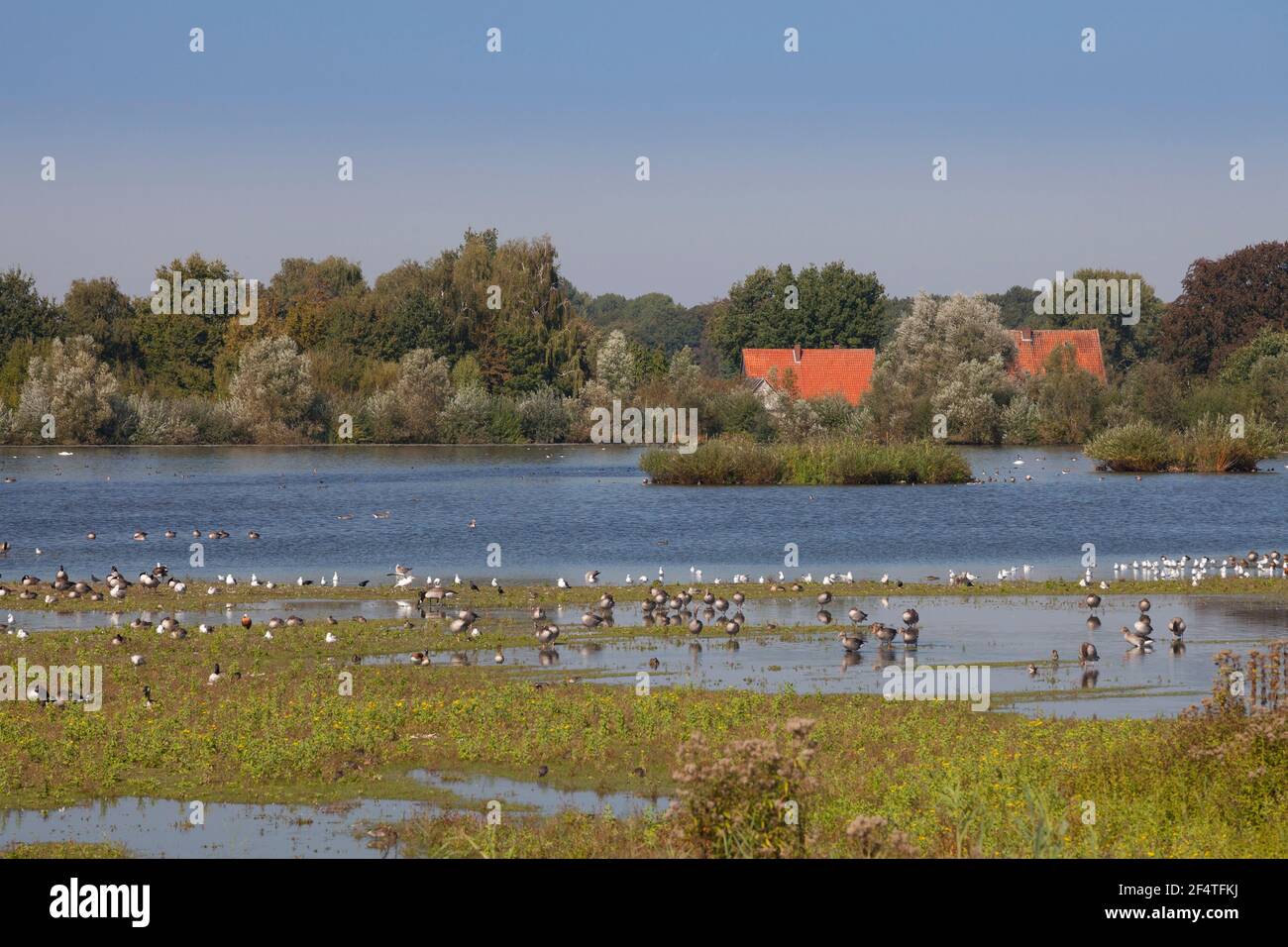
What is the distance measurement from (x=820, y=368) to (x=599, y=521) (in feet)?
249

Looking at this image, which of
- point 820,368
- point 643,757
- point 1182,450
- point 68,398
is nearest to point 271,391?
point 68,398

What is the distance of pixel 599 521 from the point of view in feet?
179

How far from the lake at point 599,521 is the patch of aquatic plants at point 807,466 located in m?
1.45

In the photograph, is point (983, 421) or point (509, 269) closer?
point (983, 421)

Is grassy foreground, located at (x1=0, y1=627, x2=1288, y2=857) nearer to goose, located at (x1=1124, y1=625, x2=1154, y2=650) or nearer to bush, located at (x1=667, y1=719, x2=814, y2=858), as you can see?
bush, located at (x1=667, y1=719, x2=814, y2=858)

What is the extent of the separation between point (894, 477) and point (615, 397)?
42491 mm

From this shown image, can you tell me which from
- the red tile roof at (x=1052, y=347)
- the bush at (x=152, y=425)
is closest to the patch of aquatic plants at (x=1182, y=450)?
the red tile roof at (x=1052, y=347)

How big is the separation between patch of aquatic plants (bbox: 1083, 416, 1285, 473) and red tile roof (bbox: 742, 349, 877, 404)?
46175 millimetres

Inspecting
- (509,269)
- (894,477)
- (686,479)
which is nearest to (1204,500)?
(894,477)

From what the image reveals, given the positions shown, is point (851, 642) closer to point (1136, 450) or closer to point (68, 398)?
point (1136, 450)

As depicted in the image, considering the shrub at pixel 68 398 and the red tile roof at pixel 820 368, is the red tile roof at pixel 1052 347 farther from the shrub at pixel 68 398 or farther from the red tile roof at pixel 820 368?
the shrub at pixel 68 398

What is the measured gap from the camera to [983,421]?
96.0 meters

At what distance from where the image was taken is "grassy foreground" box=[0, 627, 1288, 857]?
12703 mm
